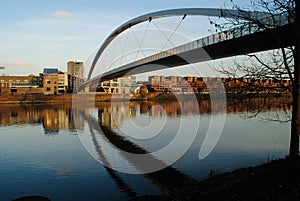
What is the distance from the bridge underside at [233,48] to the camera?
652cm

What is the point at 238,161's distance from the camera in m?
11.0

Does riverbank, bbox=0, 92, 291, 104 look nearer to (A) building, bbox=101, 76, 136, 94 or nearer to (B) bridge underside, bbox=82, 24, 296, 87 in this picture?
(A) building, bbox=101, 76, 136, 94

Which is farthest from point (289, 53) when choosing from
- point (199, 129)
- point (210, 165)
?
point (199, 129)

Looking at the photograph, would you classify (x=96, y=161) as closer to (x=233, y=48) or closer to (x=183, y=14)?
(x=233, y=48)

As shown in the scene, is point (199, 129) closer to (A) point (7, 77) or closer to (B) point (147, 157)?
(B) point (147, 157)

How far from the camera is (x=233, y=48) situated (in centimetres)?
1080

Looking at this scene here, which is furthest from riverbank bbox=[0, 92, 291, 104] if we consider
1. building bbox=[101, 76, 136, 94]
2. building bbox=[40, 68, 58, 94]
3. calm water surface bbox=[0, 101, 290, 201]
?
calm water surface bbox=[0, 101, 290, 201]

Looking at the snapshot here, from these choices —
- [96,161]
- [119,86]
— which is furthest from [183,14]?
[119,86]

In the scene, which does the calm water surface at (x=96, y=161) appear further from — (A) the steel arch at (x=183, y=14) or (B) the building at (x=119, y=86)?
(B) the building at (x=119, y=86)

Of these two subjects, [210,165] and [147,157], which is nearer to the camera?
[210,165]

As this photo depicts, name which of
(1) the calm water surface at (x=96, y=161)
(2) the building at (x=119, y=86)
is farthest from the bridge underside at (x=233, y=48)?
(2) the building at (x=119, y=86)

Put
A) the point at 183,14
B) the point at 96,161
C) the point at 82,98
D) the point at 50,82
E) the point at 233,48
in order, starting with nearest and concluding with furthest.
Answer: the point at 233,48
the point at 96,161
the point at 183,14
the point at 82,98
the point at 50,82

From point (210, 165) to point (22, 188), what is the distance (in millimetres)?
6178

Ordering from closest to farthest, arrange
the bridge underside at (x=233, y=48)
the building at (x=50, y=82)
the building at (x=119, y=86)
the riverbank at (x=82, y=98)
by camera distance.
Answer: the bridge underside at (x=233, y=48), the riverbank at (x=82, y=98), the building at (x=119, y=86), the building at (x=50, y=82)
